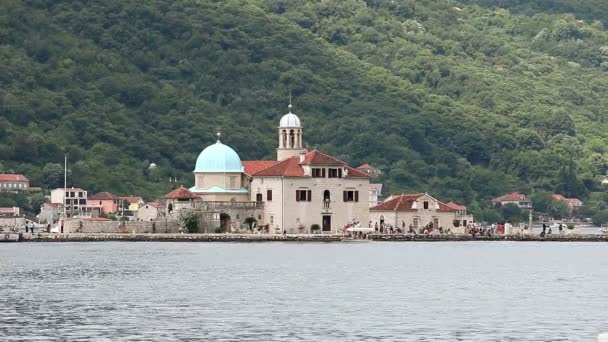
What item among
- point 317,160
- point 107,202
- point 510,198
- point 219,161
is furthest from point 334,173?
point 510,198

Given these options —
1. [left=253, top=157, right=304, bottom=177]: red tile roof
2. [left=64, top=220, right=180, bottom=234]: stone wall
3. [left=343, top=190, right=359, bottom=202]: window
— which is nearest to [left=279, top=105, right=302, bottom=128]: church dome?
[left=253, top=157, right=304, bottom=177]: red tile roof

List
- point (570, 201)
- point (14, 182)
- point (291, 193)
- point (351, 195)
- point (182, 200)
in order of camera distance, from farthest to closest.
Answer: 1. point (570, 201)
2. point (14, 182)
3. point (182, 200)
4. point (351, 195)
5. point (291, 193)

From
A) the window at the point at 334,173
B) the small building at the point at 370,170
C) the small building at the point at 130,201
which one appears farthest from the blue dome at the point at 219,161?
the small building at the point at 370,170

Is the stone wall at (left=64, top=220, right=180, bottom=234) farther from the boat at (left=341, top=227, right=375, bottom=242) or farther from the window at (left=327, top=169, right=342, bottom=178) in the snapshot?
the boat at (left=341, top=227, right=375, bottom=242)

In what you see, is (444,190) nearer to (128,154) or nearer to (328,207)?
(128,154)

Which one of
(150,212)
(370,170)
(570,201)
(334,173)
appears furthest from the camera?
(570,201)

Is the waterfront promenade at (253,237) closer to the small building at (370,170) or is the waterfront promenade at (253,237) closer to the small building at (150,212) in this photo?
the small building at (150,212)

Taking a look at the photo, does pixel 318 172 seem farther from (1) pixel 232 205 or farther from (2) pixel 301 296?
(2) pixel 301 296

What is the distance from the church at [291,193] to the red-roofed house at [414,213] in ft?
9.58

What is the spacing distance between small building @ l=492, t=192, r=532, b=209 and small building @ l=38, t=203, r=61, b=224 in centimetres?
5009

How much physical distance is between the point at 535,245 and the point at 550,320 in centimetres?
6888

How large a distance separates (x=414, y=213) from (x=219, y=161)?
14482 mm

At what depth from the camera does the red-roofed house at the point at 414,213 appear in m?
126

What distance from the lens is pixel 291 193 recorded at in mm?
121375
